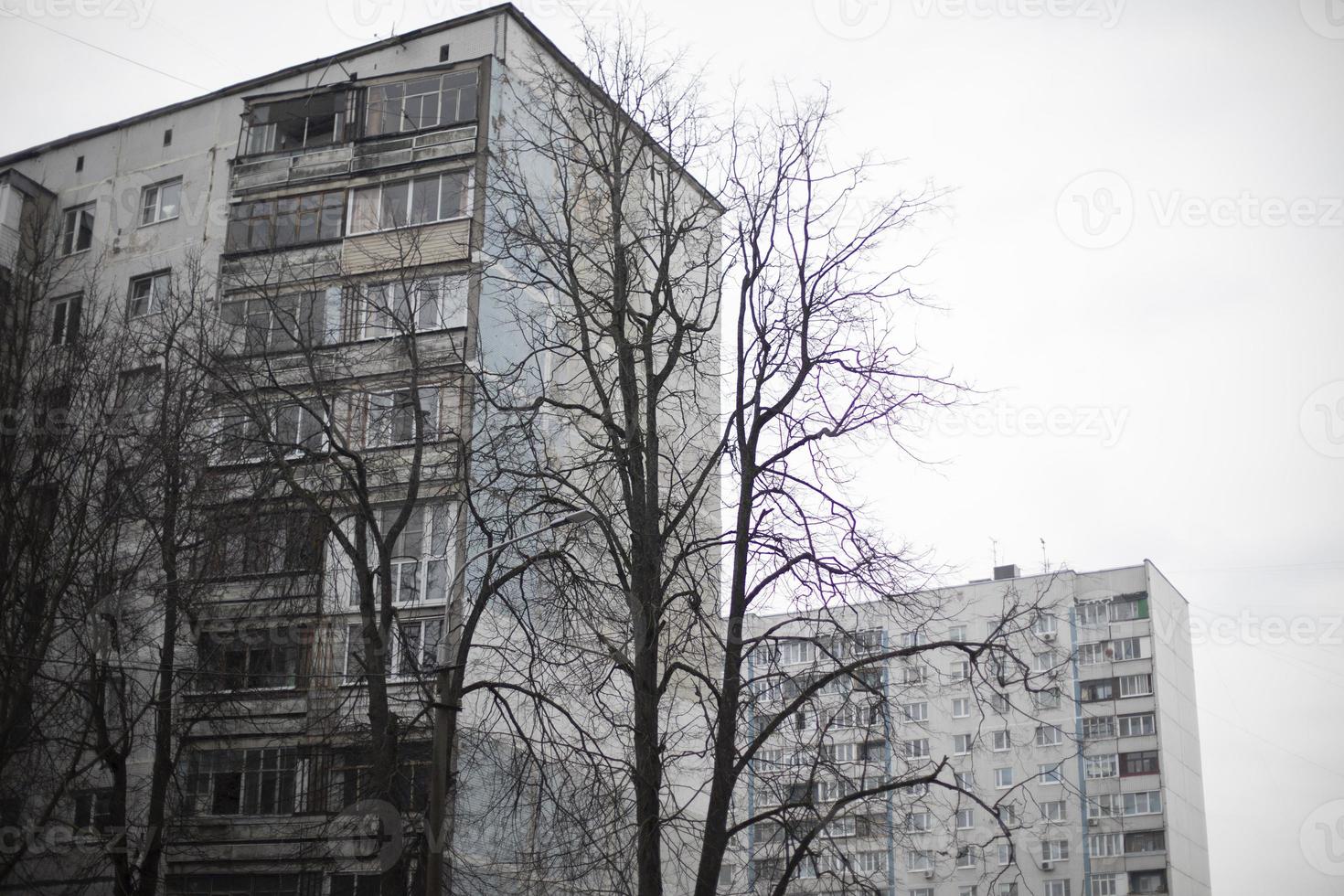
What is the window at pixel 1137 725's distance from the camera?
230ft

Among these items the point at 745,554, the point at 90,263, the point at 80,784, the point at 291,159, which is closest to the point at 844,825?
the point at 745,554

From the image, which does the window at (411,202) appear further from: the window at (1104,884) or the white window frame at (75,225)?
the window at (1104,884)

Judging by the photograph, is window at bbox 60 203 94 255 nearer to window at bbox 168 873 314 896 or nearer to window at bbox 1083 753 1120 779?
window at bbox 168 873 314 896

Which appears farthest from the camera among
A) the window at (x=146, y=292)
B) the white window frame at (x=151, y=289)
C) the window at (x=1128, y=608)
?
the window at (x=1128, y=608)

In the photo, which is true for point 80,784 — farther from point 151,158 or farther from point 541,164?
point 151,158

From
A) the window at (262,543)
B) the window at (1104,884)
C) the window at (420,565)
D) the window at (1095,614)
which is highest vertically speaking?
the window at (1095,614)

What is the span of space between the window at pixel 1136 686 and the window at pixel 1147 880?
28.8 feet

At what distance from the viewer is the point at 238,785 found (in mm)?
28984

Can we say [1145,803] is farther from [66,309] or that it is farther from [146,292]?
[66,309]

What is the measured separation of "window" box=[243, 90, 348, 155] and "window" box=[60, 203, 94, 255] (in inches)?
243

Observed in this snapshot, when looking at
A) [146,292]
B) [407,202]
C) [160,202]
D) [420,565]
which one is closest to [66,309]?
[146,292]

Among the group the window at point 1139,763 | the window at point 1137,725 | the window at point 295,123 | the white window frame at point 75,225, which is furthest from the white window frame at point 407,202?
the window at point 1139,763

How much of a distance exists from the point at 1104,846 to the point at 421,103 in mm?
53196

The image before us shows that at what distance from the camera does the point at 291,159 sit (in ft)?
110
